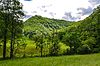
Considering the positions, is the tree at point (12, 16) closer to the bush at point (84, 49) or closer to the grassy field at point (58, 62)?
the grassy field at point (58, 62)

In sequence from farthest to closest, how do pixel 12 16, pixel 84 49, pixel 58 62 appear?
1. pixel 84 49
2. pixel 12 16
3. pixel 58 62

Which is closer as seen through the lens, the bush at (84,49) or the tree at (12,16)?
the tree at (12,16)

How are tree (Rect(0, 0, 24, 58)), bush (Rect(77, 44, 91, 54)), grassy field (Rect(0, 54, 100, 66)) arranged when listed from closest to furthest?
grassy field (Rect(0, 54, 100, 66))
tree (Rect(0, 0, 24, 58))
bush (Rect(77, 44, 91, 54))

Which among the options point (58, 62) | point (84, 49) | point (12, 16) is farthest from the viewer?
point (84, 49)

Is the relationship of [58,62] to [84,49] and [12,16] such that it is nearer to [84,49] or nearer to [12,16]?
[12,16]

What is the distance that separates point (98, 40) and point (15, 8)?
93539 mm

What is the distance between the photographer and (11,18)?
66.5 metres

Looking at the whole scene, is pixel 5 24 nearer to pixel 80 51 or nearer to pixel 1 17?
pixel 1 17

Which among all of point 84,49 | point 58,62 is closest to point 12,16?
point 58,62

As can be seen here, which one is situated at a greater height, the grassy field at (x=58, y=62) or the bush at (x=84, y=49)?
the grassy field at (x=58, y=62)

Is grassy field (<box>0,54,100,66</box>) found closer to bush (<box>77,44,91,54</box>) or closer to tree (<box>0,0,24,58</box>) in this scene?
tree (<box>0,0,24,58</box>)

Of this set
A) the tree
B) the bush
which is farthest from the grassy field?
the bush

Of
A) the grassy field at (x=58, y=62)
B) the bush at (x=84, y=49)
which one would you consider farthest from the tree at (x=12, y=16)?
the bush at (x=84, y=49)

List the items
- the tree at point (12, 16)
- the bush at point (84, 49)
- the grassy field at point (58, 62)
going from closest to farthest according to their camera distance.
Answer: the grassy field at point (58, 62) < the tree at point (12, 16) < the bush at point (84, 49)
